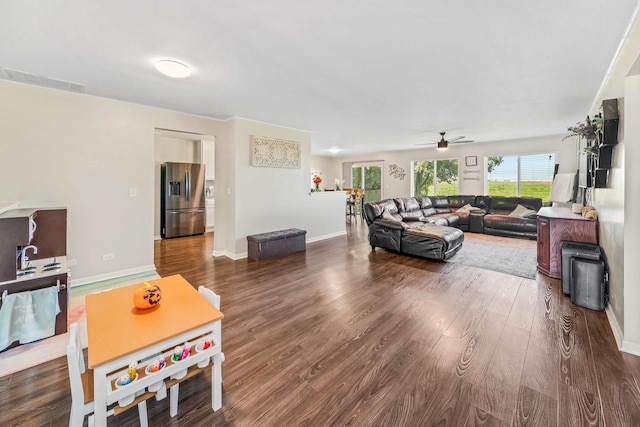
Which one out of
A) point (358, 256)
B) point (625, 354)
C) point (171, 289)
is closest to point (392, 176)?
point (358, 256)

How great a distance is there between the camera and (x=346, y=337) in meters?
2.31

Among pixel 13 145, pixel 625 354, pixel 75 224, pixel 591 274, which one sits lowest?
pixel 625 354

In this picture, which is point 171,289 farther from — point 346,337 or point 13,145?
point 13,145

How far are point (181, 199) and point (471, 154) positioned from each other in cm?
829

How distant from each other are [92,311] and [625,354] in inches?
146

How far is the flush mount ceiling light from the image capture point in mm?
2535

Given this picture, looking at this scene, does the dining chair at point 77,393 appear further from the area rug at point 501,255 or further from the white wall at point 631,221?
the area rug at point 501,255

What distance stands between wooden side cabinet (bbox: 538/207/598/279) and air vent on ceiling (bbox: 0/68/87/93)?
20.2 ft

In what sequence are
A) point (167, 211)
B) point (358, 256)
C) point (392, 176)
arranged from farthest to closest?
1. point (392, 176)
2. point (167, 211)
3. point (358, 256)

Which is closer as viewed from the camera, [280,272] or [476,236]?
[280,272]

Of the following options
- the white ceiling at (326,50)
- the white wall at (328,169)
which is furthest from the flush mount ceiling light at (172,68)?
the white wall at (328,169)

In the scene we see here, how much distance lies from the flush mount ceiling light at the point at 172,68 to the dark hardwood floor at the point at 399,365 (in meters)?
2.44

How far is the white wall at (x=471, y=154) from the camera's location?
6.69 meters

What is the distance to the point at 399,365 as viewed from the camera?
1.95 metres
